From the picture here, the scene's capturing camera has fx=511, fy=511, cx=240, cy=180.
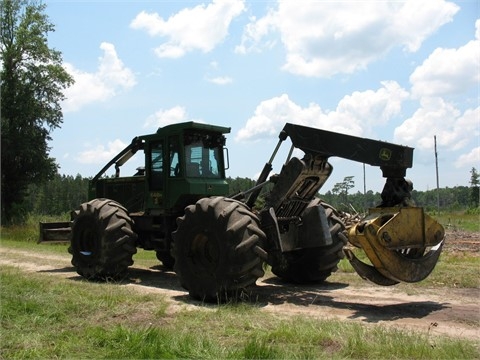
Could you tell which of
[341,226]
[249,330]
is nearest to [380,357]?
[249,330]

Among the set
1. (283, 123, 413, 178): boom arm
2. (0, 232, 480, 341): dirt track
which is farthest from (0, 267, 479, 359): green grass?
(283, 123, 413, 178): boom arm

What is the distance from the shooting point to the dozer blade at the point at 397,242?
22.5ft

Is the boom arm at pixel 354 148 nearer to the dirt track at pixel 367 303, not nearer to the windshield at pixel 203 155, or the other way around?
the dirt track at pixel 367 303

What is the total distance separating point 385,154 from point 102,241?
19.0 ft

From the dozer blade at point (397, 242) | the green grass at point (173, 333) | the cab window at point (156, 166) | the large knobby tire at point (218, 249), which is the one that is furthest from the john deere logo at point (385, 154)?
the cab window at point (156, 166)

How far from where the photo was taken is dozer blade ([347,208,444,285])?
686 cm

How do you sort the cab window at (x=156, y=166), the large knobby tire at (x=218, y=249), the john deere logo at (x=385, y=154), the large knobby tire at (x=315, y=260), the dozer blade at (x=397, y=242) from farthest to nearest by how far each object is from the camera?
1. the cab window at (x=156, y=166)
2. the large knobby tire at (x=315, y=260)
3. the large knobby tire at (x=218, y=249)
4. the john deere logo at (x=385, y=154)
5. the dozer blade at (x=397, y=242)

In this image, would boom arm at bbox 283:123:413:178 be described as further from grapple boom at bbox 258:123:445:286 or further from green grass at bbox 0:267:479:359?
green grass at bbox 0:267:479:359

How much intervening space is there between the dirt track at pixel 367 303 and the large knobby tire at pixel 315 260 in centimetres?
27

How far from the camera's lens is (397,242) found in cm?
699

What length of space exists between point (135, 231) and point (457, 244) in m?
12.8

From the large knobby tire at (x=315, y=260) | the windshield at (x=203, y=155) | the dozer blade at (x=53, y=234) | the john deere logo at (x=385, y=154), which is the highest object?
the windshield at (x=203, y=155)

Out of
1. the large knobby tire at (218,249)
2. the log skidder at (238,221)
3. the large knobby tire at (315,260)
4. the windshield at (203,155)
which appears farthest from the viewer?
the windshield at (203,155)

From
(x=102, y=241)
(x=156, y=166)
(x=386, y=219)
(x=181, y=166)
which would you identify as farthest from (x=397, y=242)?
(x=102, y=241)
